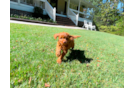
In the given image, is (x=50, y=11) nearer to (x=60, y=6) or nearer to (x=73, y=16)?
(x=73, y=16)

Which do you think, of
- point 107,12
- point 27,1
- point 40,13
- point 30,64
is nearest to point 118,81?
point 30,64

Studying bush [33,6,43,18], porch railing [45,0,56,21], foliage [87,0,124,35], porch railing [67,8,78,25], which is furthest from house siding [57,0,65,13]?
foliage [87,0,124,35]

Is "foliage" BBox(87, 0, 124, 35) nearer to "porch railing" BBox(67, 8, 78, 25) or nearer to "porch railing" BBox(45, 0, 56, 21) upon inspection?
"porch railing" BBox(67, 8, 78, 25)

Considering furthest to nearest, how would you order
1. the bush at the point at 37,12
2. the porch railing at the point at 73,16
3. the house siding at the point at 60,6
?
1. the house siding at the point at 60,6
2. the porch railing at the point at 73,16
3. the bush at the point at 37,12

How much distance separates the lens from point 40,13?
1202 centimetres

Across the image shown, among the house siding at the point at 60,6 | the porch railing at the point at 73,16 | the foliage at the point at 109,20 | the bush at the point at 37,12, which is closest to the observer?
the bush at the point at 37,12

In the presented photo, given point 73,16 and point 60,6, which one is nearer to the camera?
point 73,16

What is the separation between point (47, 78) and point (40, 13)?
1241cm

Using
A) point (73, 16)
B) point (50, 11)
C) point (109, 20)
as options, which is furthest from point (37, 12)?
point (109, 20)

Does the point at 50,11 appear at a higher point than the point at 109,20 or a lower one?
lower

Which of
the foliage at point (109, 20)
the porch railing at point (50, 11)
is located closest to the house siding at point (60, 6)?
the porch railing at point (50, 11)

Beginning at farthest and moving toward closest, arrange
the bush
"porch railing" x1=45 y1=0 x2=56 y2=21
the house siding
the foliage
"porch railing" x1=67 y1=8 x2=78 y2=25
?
the house siding → the foliage → "porch railing" x1=67 y1=8 x2=78 y2=25 → "porch railing" x1=45 y1=0 x2=56 y2=21 → the bush

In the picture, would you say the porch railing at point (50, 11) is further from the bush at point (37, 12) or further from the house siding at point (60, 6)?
the house siding at point (60, 6)
